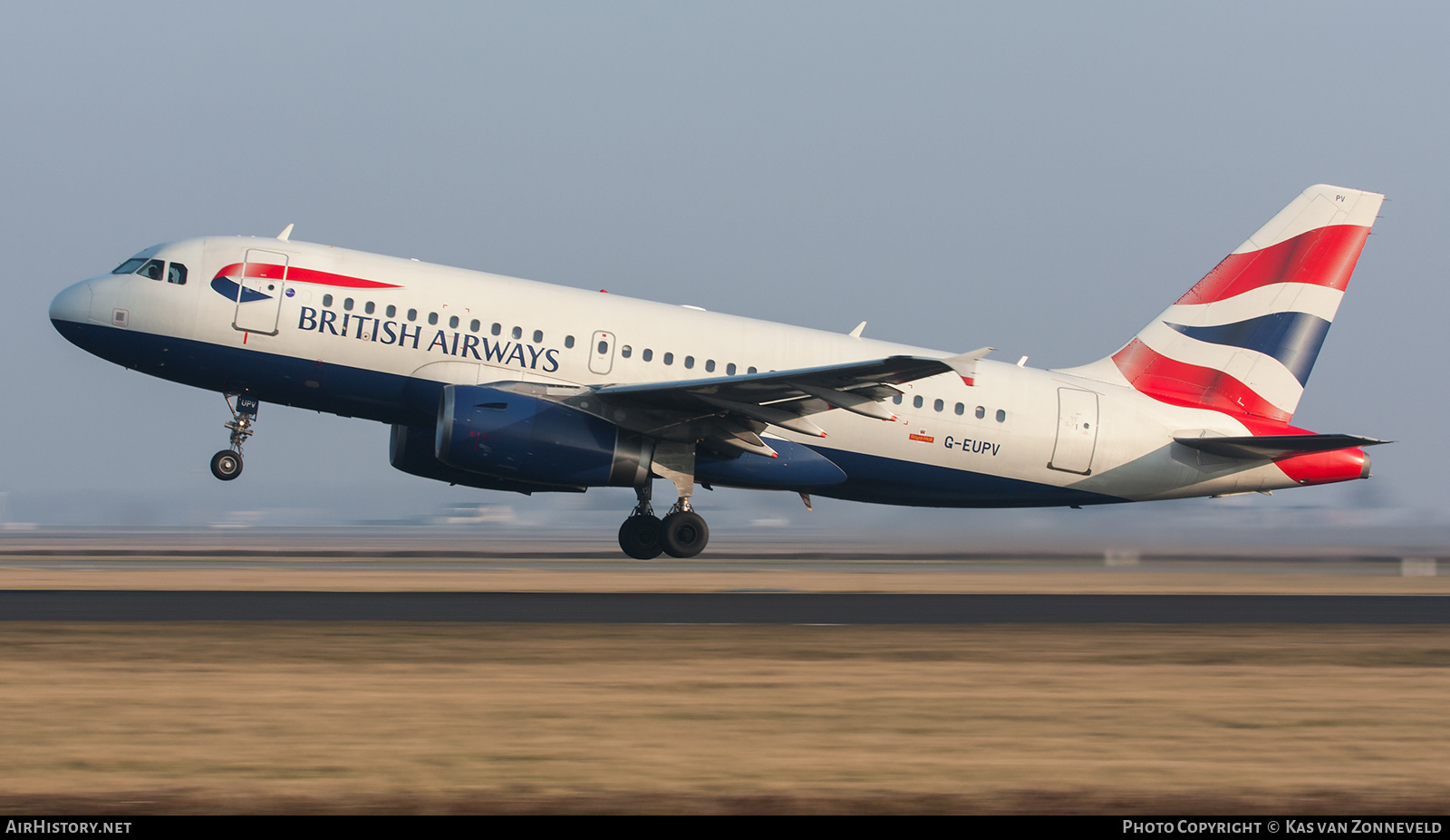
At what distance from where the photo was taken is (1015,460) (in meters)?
28.1

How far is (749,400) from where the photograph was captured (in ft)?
82.3

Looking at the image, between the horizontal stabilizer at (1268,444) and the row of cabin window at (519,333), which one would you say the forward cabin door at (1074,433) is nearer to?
the horizontal stabilizer at (1268,444)

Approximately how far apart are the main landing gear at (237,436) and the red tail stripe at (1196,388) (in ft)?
60.1

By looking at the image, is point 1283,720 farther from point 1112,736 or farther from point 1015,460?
point 1015,460

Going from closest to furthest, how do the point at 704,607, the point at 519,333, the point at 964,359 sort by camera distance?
the point at 704,607, the point at 964,359, the point at 519,333

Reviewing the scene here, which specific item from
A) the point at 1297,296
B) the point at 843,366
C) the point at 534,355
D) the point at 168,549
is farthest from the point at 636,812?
the point at 168,549

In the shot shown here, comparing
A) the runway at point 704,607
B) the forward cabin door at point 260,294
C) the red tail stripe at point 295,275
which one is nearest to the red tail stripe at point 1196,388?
the runway at point 704,607

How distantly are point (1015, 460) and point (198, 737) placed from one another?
69.9 ft

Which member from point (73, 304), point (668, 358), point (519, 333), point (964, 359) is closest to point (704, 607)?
point (964, 359)

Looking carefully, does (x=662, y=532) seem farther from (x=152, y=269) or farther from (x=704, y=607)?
(x=152, y=269)

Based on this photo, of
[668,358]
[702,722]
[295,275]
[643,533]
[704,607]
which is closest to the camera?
[702,722]

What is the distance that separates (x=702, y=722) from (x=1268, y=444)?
2112cm

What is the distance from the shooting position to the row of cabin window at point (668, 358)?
85.9ft

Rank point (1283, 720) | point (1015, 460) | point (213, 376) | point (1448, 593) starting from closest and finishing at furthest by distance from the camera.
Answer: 1. point (1283, 720)
2. point (1448, 593)
3. point (213, 376)
4. point (1015, 460)
